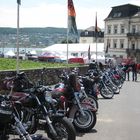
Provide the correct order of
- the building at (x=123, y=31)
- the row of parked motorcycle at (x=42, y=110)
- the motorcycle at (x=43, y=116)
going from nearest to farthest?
the row of parked motorcycle at (x=42, y=110), the motorcycle at (x=43, y=116), the building at (x=123, y=31)

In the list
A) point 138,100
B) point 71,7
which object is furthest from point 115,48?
point 138,100

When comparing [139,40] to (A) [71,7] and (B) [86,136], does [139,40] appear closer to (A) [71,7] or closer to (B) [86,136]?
(A) [71,7]

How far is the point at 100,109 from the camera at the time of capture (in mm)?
14195

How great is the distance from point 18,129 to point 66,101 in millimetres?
2984

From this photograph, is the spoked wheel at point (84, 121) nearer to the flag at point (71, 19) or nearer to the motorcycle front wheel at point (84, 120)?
the motorcycle front wheel at point (84, 120)

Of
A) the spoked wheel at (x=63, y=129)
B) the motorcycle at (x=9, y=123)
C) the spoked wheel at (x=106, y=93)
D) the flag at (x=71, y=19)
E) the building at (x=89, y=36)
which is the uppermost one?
the building at (x=89, y=36)

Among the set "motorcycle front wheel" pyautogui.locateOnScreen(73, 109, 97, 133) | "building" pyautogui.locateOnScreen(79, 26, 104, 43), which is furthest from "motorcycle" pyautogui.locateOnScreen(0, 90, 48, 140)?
"building" pyautogui.locateOnScreen(79, 26, 104, 43)

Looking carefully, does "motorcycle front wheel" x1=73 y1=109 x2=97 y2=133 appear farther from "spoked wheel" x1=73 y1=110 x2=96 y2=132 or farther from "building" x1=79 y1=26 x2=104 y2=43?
"building" x1=79 y1=26 x2=104 y2=43

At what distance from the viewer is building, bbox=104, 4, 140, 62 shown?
305ft

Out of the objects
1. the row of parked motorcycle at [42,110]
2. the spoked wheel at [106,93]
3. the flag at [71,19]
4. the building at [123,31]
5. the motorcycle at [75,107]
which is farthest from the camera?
the building at [123,31]

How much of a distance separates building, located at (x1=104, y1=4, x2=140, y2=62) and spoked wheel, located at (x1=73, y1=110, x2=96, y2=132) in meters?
81.4

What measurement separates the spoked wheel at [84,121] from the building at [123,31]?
8142cm

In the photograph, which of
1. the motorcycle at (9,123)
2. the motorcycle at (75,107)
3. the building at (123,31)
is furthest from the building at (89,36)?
the motorcycle at (9,123)

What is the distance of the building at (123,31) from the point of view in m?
93.1
